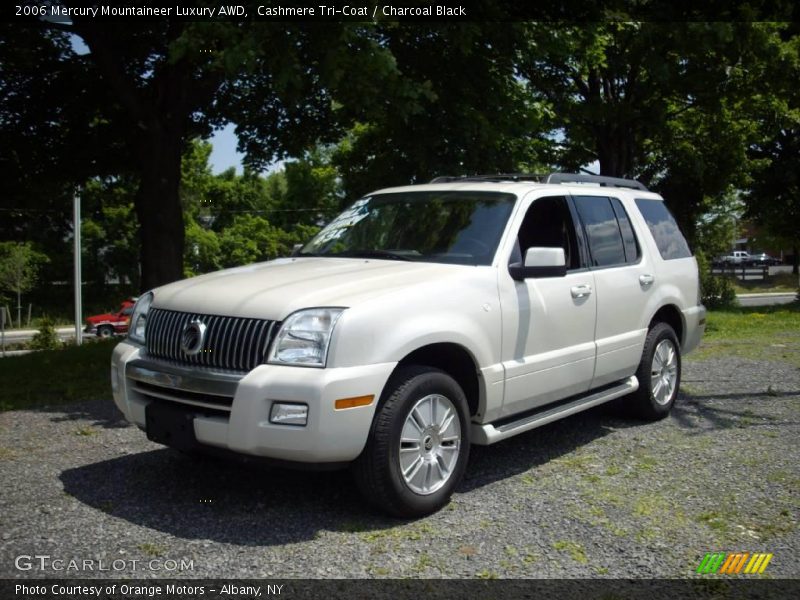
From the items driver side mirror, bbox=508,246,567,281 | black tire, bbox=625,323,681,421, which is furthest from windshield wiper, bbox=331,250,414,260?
black tire, bbox=625,323,681,421

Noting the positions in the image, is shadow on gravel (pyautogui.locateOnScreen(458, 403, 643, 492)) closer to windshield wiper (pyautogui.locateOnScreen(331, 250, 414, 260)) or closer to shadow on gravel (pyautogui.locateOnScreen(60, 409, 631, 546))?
shadow on gravel (pyautogui.locateOnScreen(60, 409, 631, 546))

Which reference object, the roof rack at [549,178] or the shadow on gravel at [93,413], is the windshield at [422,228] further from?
the shadow on gravel at [93,413]

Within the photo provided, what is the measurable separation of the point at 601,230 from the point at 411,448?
9.18 ft

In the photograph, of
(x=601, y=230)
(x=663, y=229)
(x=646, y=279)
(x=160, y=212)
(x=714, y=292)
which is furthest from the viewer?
(x=714, y=292)

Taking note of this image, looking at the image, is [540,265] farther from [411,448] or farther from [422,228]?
[411,448]

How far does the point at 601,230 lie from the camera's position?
6.41 metres

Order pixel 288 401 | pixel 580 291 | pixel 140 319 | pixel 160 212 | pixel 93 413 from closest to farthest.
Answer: pixel 288 401
pixel 140 319
pixel 580 291
pixel 93 413
pixel 160 212

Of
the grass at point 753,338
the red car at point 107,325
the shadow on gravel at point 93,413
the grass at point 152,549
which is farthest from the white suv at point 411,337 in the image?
the red car at point 107,325

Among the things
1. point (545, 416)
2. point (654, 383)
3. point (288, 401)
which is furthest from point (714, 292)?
point (288, 401)

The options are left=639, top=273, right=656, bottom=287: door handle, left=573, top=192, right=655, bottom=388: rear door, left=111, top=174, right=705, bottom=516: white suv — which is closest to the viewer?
left=111, top=174, right=705, bottom=516: white suv

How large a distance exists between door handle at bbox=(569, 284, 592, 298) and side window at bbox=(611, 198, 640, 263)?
86cm

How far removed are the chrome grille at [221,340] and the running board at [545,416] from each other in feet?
5.00

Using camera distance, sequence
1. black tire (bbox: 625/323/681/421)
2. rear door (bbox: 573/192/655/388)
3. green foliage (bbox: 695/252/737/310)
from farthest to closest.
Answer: green foliage (bbox: 695/252/737/310), black tire (bbox: 625/323/681/421), rear door (bbox: 573/192/655/388)

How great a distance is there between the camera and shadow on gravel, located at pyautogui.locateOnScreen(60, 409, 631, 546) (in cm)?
438
